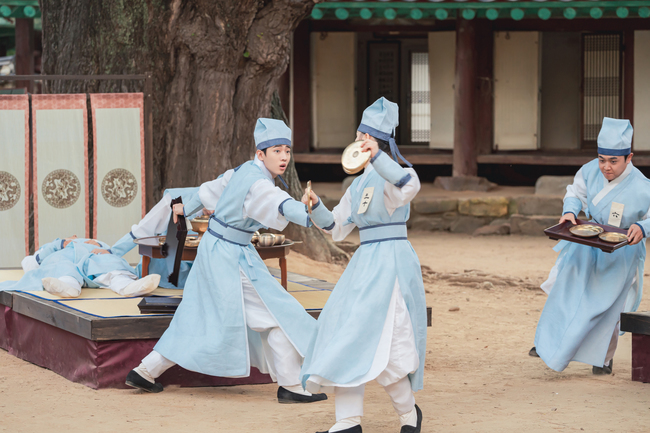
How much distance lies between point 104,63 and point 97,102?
40.9 inches

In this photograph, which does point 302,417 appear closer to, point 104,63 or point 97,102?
point 97,102

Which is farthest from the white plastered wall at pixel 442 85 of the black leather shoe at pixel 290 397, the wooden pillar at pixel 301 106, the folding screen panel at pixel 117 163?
the black leather shoe at pixel 290 397

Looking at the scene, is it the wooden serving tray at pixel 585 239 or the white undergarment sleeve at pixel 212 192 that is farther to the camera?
the white undergarment sleeve at pixel 212 192

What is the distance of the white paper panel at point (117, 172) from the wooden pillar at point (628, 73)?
355 inches

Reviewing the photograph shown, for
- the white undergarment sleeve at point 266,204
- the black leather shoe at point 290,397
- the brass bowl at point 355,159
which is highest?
the brass bowl at point 355,159

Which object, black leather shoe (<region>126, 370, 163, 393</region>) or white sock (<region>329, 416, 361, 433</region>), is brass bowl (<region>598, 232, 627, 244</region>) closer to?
white sock (<region>329, 416, 361, 433</region>)

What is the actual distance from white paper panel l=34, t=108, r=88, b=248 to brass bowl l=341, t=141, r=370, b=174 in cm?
376

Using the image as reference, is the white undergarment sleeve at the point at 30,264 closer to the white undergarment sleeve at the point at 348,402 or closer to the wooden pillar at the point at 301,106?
the white undergarment sleeve at the point at 348,402

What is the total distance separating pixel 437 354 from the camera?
568 cm

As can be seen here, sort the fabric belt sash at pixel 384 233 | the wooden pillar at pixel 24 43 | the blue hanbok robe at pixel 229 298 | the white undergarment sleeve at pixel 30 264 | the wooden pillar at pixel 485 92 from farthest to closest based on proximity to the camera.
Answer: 1. the wooden pillar at pixel 24 43
2. the wooden pillar at pixel 485 92
3. the white undergarment sleeve at pixel 30 264
4. the blue hanbok robe at pixel 229 298
5. the fabric belt sash at pixel 384 233

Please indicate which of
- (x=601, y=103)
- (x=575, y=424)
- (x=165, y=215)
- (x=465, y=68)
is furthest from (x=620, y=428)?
(x=601, y=103)

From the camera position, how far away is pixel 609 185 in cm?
488

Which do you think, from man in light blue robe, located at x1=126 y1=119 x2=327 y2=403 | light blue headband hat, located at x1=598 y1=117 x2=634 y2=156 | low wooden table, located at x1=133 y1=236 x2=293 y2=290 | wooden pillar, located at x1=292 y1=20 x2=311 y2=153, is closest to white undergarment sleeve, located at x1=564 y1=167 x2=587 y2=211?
light blue headband hat, located at x1=598 y1=117 x2=634 y2=156

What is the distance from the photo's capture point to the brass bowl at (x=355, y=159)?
3.33 meters
